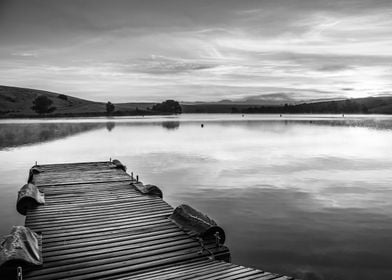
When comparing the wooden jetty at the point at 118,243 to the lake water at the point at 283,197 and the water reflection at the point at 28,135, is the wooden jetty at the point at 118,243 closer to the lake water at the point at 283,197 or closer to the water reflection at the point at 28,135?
the lake water at the point at 283,197

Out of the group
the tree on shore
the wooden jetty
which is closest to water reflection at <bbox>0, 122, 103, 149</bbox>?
the wooden jetty

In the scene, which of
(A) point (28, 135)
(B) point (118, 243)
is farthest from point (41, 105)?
(B) point (118, 243)

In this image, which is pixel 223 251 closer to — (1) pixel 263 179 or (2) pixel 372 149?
(1) pixel 263 179

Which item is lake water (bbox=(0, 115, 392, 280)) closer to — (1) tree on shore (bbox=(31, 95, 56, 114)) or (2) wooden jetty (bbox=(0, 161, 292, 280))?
(2) wooden jetty (bbox=(0, 161, 292, 280))

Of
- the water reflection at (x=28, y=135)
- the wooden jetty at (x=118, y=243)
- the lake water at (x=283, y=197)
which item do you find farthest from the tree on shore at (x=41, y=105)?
the wooden jetty at (x=118, y=243)

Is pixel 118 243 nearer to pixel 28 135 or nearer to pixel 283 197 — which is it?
pixel 283 197

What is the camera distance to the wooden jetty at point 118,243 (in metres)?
8.46

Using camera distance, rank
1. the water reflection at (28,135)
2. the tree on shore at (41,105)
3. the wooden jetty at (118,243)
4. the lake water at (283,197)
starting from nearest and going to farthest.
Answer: the wooden jetty at (118,243) < the lake water at (283,197) < the water reflection at (28,135) < the tree on shore at (41,105)

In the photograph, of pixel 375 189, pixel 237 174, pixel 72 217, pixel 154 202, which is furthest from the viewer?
pixel 237 174

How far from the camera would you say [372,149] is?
46875 millimetres

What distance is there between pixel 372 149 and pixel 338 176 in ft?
73.5

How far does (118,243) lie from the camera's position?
10258 mm

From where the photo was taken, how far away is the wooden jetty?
333 inches

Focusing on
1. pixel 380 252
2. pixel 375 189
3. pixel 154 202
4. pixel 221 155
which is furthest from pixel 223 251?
pixel 221 155
